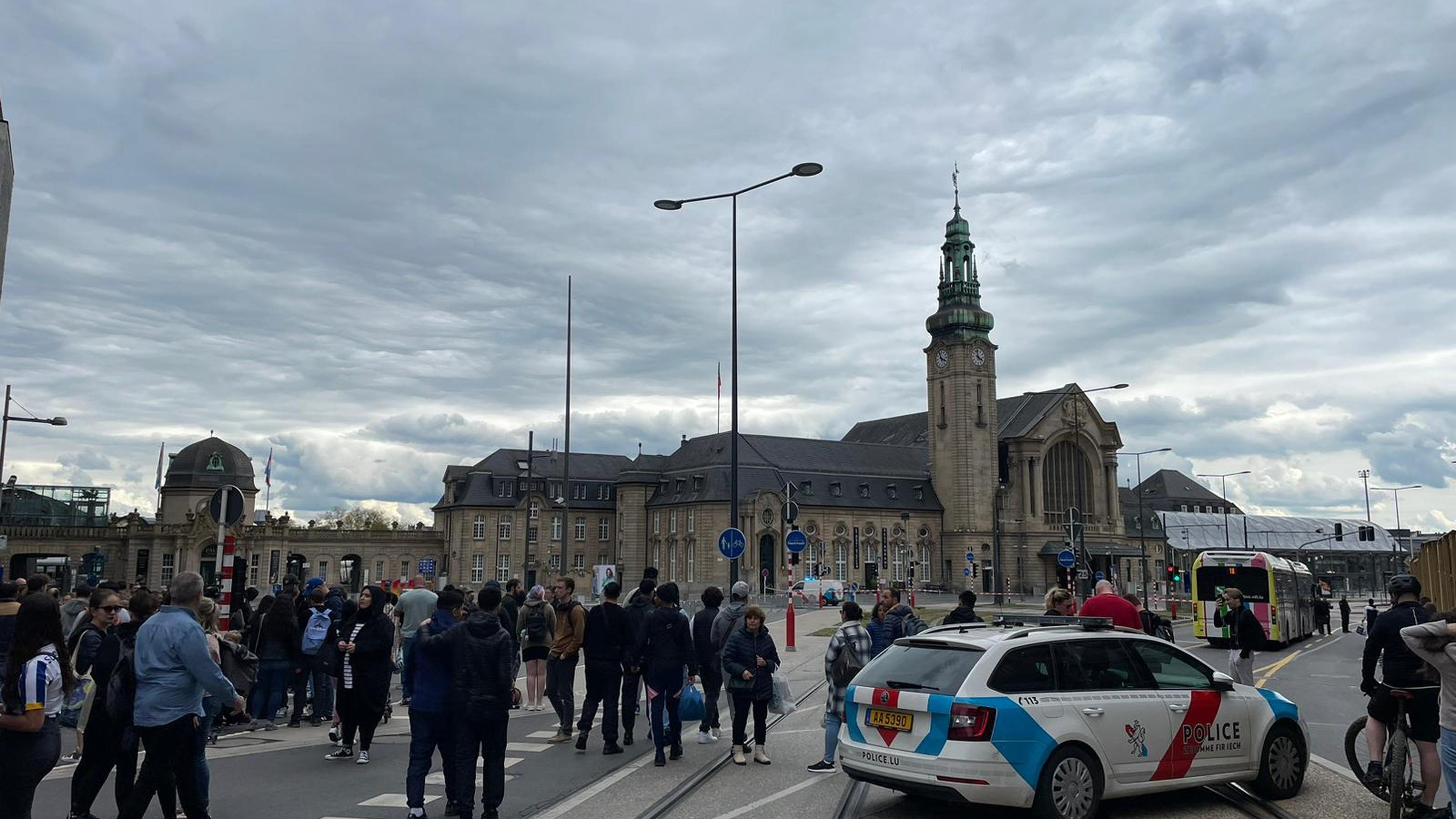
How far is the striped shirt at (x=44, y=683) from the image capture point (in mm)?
6199

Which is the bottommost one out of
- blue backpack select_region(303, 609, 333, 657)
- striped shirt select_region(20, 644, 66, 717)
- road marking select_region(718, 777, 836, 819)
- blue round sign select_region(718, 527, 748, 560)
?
road marking select_region(718, 777, 836, 819)

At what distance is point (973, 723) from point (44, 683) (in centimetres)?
622

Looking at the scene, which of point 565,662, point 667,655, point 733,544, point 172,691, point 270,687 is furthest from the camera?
point 733,544

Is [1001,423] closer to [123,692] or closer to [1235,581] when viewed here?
[1235,581]

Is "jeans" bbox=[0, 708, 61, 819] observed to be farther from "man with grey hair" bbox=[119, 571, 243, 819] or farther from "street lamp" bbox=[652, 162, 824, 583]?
"street lamp" bbox=[652, 162, 824, 583]

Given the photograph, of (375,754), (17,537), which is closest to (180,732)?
(375,754)

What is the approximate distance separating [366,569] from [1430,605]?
8339 cm

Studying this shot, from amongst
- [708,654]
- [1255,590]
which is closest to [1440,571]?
[1255,590]

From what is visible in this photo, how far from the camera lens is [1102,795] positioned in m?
8.16

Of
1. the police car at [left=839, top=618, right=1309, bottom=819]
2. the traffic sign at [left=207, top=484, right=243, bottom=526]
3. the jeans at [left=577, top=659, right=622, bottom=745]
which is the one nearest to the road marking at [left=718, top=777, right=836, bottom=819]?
the police car at [left=839, top=618, right=1309, bottom=819]

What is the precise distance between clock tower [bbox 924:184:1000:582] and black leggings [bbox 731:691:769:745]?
74.6 meters

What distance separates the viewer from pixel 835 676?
34.8 ft

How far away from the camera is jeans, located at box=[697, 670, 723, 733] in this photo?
40.0 ft

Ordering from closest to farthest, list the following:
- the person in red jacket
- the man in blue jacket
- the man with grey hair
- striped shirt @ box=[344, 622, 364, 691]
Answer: the man with grey hair
the man in blue jacket
striped shirt @ box=[344, 622, 364, 691]
the person in red jacket
